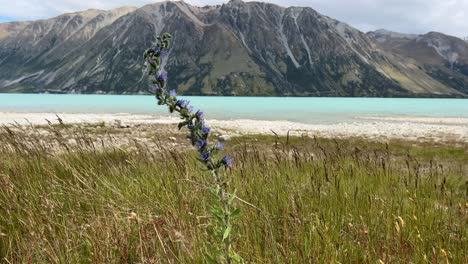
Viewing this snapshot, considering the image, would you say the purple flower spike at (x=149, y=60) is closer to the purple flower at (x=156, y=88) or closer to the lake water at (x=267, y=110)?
the purple flower at (x=156, y=88)

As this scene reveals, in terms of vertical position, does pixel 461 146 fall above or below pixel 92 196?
below

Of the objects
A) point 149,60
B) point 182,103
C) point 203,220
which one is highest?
point 149,60

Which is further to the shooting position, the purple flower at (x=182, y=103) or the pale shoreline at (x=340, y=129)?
the pale shoreline at (x=340, y=129)

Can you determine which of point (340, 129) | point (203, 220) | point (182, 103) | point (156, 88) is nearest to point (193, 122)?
point (182, 103)

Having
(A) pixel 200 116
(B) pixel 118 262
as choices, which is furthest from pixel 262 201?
(A) pixel 200 116

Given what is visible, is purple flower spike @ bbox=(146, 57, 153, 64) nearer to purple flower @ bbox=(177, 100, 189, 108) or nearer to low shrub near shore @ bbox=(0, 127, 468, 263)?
purple flower @ bbox=(177, 100, 189, 108)

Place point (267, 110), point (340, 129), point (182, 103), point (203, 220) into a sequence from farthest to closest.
Result: point (267, 110) < point (340, 129) < point (203, 220) < point (182, 103)

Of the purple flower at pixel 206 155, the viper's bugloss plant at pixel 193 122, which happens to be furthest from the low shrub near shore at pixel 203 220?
the purple flower at pixel 206 155

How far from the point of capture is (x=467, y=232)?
172 inches

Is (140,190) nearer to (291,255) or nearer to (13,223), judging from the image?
(13,223)

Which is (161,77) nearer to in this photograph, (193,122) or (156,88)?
(156,88)

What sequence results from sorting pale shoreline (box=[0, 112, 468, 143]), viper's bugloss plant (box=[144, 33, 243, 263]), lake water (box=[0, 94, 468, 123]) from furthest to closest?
lake water (box=[0, 94, 468, 123]) < pale shoreline (box=[0, 112, 468, 143]) < viper's bugloss plant (box=[144, 33, 243, 263])

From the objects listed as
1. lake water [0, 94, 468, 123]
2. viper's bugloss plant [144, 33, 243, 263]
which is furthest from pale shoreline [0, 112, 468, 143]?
viper's bugloss plant [144, 33, 243, 263]

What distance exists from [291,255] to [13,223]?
335cm
